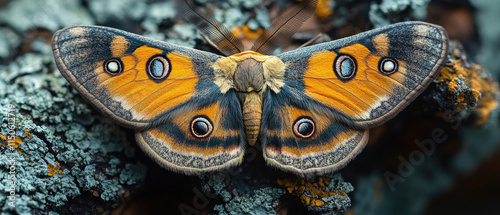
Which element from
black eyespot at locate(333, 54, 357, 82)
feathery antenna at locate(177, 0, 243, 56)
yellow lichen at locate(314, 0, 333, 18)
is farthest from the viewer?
yellow lichen at locate(314, 0, 333, 18)

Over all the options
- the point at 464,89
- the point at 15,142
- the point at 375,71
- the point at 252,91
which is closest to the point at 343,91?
the point at 375,71

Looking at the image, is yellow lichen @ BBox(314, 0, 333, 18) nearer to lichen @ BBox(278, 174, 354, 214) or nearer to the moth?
the moth

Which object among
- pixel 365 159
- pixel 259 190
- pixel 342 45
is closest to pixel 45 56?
pixel 259 190

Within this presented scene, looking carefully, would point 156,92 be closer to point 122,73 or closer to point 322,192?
point 122,73

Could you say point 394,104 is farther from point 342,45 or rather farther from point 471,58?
point 471,58

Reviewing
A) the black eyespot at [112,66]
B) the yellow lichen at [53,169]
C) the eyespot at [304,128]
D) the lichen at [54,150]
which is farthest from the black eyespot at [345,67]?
the yellow lichen at [53,169]

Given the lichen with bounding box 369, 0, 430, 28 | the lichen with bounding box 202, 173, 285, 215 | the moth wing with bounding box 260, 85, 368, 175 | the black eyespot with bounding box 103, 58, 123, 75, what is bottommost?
the lichen with bounding box 202, 173, 285, 215

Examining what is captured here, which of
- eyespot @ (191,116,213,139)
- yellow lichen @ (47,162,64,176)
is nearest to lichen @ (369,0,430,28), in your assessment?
eyespot @ (191,116,213,139)

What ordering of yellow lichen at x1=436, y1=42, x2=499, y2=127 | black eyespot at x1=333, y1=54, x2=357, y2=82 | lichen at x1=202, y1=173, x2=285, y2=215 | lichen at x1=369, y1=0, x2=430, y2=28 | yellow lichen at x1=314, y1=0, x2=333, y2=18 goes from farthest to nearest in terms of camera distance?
yellow lichen at x1=314, y1=0, x2=333, y2=18, lichen at x1=369, y1=0, x2=430, y2=28, yellow lichen at x1=436, y1=42, x2=499, y2=127, lichen at x1=202, y1=173, x2=285, y2=215, black eyespot at x1=333, y1=54, x2=357, y2=82

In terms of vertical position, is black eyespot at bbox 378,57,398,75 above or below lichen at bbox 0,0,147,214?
above
